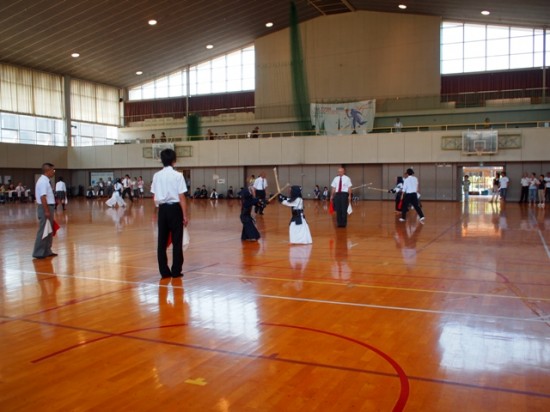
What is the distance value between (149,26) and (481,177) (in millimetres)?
25555

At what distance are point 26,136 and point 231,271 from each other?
39175 mm

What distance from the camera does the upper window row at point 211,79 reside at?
42.5m

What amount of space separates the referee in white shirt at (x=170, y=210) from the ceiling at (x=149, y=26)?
82.6ft

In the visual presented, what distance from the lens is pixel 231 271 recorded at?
791 centimetres

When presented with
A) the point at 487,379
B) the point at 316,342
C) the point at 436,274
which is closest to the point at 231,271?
the point at 436,274

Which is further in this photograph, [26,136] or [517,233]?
[26,136]

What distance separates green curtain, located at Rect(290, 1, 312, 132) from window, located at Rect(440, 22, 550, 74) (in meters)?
10.4

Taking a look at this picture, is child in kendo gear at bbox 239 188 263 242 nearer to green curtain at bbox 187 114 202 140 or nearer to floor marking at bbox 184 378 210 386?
floor marking at bbox 184 378 210 386

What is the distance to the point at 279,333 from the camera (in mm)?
4656

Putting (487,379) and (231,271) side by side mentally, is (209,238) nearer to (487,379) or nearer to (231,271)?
(231,271)

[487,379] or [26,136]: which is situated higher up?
[26,136]

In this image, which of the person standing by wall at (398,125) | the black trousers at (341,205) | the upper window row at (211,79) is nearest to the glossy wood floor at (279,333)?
the black trousers at (341,205)

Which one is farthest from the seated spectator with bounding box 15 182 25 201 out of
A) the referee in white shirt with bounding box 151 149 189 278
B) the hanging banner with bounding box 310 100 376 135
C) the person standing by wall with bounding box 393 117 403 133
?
the referee in white shirt with bounding box 151 149 189 278

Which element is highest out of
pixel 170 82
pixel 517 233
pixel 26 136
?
pixel 170 82
